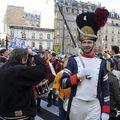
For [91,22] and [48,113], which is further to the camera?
[48,113]

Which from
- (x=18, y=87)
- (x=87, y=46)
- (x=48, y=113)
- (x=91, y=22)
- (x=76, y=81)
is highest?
(x=91, y=22)

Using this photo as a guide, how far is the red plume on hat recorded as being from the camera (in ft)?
16.2

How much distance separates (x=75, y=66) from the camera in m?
4.96

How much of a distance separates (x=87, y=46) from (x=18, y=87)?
39.3 inches

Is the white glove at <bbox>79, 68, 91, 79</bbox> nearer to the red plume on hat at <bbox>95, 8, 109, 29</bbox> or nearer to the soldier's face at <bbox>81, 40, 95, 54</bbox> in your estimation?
the soldier's face at <bbox>81, 40, 95, 54</bbox>

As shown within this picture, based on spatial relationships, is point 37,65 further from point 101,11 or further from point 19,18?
point 19,18

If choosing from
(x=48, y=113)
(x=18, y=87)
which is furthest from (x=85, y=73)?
(x=48, y=113)

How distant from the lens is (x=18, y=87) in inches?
202

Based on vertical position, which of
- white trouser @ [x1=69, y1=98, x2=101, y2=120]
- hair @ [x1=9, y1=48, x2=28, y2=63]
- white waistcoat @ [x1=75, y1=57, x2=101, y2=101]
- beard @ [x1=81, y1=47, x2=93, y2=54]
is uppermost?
beard @ [x1=81, y1=47, x2=93, y2=54]

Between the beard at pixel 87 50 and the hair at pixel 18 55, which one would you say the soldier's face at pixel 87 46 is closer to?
the beard at pixel 87 50

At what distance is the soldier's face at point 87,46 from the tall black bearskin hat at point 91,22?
5cm

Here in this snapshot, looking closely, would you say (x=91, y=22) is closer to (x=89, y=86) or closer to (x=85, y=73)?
(x=85, y=73)

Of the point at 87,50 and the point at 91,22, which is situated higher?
the point at 91,22

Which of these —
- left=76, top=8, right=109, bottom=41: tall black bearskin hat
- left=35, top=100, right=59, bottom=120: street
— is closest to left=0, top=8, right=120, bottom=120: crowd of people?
left=76, top=8, right=109, bottom=41: tall black bearskin hat
